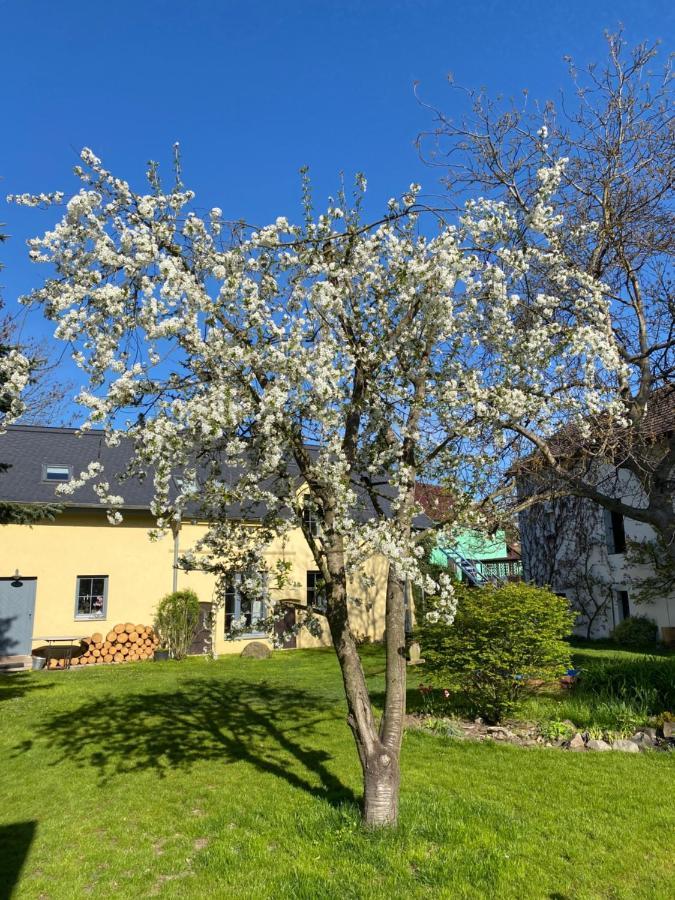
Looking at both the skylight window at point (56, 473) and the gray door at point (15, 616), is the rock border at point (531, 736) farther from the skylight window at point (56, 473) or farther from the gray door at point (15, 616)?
the skylight window at point (56, 473)

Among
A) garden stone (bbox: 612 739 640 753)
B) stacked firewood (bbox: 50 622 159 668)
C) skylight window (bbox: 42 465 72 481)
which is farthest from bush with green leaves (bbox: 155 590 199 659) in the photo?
garden stone (bbox: 612 739 640 753)

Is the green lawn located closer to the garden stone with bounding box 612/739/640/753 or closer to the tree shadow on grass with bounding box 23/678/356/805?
the tree shadow on grass with bounding box 23/678/356/805

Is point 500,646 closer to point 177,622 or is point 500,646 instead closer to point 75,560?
point 177,622

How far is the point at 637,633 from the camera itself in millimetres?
18188

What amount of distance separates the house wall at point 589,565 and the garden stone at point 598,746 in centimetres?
1157

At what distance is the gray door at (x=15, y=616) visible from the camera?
16.7m

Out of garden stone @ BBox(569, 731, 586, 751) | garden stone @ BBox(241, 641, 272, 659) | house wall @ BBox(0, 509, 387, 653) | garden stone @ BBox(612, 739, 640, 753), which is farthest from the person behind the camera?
garden stone @ BBox(241, 641, 272, 659)

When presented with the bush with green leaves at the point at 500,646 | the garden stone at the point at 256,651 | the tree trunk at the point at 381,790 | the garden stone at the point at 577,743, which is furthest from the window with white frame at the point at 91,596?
the tree trunk at the point at 381,790

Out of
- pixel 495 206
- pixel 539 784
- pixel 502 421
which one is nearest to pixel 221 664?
pixel 539 784

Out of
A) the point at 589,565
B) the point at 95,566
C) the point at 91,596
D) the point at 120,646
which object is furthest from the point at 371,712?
the point at 589,565

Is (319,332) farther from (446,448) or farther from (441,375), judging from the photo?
(446,448)

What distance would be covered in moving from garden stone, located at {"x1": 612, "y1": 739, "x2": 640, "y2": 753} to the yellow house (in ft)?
31.3

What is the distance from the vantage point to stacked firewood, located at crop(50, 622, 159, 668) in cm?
1694

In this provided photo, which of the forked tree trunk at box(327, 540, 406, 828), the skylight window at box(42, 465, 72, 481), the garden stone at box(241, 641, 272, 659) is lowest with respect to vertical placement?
the garden stone at box(241, 641, 272, 659)
